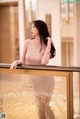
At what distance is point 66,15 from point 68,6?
181mm

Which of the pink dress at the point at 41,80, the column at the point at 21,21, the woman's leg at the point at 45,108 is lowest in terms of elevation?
the woman's leg at the point at 45,108

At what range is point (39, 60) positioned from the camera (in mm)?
3381

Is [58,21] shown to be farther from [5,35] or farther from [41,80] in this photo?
[41,80]

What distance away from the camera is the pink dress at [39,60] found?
330 cm

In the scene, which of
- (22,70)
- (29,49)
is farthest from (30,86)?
(29,49)

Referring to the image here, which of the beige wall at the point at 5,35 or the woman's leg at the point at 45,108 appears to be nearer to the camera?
the woman's leg at the point at 45,108

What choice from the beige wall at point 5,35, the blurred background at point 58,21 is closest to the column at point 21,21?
the blurred background at point 58,21

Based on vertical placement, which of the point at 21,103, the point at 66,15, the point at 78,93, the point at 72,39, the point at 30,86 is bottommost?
the point at 78,93

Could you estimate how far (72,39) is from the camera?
5633mm

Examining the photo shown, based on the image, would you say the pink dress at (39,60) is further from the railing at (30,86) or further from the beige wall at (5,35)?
the beige wall at (5,35)

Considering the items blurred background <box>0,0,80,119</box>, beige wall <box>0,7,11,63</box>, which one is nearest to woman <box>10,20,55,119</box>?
blurred background <box>0,0,80,119</box>

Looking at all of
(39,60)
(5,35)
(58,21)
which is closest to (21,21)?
(58,21)

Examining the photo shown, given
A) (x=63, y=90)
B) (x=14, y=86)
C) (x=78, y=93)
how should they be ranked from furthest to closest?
(x=78, y=93) < (x=14, y=86) < (x=63, y=90)

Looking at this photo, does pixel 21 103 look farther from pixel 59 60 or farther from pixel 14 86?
pixel 59 60
